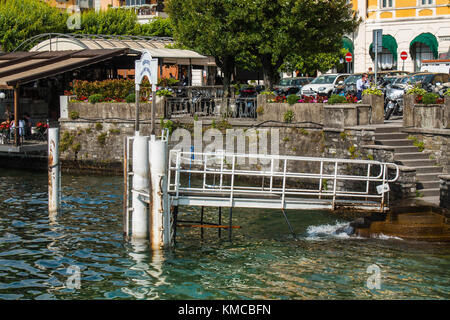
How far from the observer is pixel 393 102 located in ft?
82.1

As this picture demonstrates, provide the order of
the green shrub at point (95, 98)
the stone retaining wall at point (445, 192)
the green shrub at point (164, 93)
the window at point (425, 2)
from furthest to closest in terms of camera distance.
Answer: the window at point (425, 2), the green shrub at point (95, 98), the green shrub at point (164, 93), the stone retaining wall at point (445, 192)

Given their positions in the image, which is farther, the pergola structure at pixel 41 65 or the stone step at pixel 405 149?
the pergola structure at pixel 41 65

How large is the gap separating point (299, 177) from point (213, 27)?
7522 mm

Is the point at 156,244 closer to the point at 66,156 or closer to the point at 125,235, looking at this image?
the point at 125,235

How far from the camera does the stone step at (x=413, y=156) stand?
20641mm

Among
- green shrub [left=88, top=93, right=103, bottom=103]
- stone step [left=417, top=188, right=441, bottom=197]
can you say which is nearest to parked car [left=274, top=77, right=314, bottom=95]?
green shrub [left=88, top=93, right=103, bottom=103]

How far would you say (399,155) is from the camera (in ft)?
67.8

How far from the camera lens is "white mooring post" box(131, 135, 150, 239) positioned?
1580 cm

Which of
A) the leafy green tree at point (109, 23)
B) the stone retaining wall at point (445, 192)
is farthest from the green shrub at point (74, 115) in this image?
the leafy green tree at point (109, 23)

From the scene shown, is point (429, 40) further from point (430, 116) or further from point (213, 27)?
point (430, 116)

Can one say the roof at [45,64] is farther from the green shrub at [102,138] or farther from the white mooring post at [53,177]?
the white mooring post at [53,177]

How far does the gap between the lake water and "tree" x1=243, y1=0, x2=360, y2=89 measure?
850cm

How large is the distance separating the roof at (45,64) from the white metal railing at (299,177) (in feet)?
24.4

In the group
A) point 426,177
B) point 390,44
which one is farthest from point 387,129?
point 390,44
